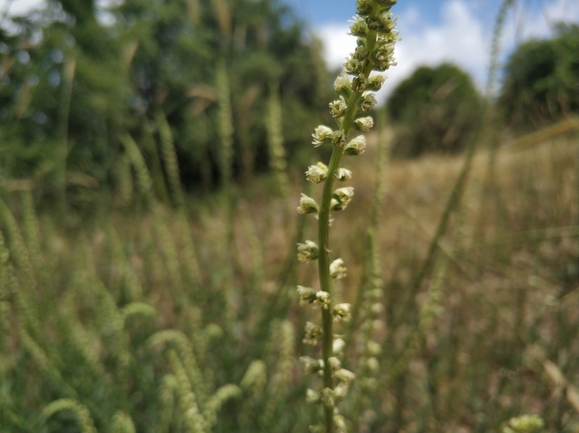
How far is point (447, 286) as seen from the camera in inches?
155

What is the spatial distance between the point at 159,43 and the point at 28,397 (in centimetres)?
1124

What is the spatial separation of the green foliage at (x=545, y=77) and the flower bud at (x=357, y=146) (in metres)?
2.16

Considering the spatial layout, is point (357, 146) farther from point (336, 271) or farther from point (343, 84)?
point (336, 271)

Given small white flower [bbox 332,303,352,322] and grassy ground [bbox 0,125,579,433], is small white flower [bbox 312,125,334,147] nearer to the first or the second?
small white flower [bbox 332,303,352,322]

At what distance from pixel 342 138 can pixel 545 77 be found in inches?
105

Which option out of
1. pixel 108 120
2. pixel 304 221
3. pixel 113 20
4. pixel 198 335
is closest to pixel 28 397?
A: pixel 198 335

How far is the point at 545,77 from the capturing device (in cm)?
281

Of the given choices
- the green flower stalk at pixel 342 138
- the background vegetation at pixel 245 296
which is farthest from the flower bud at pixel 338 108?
the background vegetation at pixel 245 296

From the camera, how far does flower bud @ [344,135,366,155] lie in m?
0.79

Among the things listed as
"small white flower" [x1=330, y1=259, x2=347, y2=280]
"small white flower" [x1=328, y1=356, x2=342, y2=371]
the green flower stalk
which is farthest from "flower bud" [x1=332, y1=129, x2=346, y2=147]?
"small white flower" [x1=328, y1=356, x2=342, y2=371]

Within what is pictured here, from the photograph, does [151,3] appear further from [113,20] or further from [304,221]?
[304,221]

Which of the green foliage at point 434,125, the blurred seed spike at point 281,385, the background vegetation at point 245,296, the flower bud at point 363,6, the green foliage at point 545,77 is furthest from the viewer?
the green foliage at point 434,125

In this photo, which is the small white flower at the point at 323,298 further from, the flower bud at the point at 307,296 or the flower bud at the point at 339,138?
the flower bud at the point at 339,138

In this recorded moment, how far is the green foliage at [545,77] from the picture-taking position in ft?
8.71
